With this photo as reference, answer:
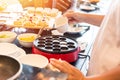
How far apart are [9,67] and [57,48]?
0.35m

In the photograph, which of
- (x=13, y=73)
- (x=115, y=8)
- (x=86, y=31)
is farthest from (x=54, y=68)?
(x=86, y=31)

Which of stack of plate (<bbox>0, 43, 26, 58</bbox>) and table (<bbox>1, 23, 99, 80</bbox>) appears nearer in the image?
table (<bbox>1, 23, 99, 80</bbox>)

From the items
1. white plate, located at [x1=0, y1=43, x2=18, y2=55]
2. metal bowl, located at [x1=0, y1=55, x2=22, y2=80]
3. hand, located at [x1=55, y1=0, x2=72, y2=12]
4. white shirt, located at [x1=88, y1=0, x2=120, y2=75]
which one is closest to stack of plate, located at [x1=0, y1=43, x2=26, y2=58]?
white plate, located at [x1=0, y1=43, x2=18, y2=55]

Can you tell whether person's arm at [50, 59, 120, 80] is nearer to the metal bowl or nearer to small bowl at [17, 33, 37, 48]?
the metal bowl

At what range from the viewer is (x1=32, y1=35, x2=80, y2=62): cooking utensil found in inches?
42.7

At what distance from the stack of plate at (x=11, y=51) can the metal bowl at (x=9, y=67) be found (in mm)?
209

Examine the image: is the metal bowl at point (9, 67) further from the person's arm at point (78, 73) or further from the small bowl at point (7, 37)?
the small bowl at point (7, 37)

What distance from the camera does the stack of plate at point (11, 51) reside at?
1.08m

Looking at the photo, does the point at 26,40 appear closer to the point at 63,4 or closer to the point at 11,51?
the point at 11,51

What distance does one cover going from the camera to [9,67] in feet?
2.71

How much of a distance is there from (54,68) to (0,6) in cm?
92

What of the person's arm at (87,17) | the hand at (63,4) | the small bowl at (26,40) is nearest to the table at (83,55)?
the small bowl at (26,40)

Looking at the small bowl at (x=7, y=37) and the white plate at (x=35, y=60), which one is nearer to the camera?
the white plate at (x=35, y=60)

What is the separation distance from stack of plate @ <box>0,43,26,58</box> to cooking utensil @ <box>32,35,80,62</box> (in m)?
0.07
